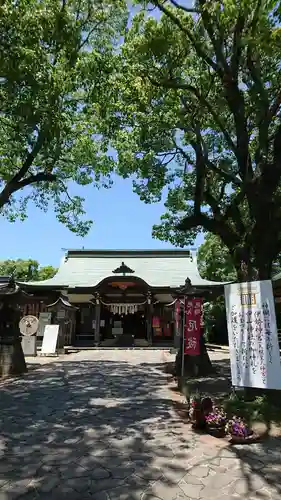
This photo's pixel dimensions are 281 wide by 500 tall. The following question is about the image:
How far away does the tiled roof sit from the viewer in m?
26.8

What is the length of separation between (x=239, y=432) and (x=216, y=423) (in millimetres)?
516

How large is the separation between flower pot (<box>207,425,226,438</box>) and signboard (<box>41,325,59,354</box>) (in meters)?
14.0

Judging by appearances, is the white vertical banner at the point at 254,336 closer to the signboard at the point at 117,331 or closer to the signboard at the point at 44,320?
the signboard at the point at 44,320

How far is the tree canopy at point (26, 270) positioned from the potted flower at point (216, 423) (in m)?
38.5

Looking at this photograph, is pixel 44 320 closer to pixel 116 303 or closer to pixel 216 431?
pixel 116 303

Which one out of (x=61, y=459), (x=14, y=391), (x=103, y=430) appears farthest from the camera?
(x=14, y=391)

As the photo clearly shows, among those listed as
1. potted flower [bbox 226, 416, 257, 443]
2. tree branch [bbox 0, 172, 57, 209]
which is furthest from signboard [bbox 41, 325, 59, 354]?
potted flower [bbox 226, 416, 257, 443]

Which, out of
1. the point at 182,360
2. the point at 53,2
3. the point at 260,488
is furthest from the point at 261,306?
the point at 53,2

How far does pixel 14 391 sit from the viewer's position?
32.6 ft

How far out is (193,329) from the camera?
11.4 meters

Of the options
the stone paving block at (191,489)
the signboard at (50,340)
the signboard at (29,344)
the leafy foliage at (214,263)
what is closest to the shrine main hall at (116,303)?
the leafy foliage at (214,263)

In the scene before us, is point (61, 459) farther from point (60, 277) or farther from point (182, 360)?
point (60, 277)

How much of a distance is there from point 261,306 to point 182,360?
17.9 ft

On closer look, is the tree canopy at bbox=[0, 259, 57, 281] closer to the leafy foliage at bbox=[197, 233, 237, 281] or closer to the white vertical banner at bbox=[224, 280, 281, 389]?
the leafy foliage at bbox=[197, 233, 237, 281]
